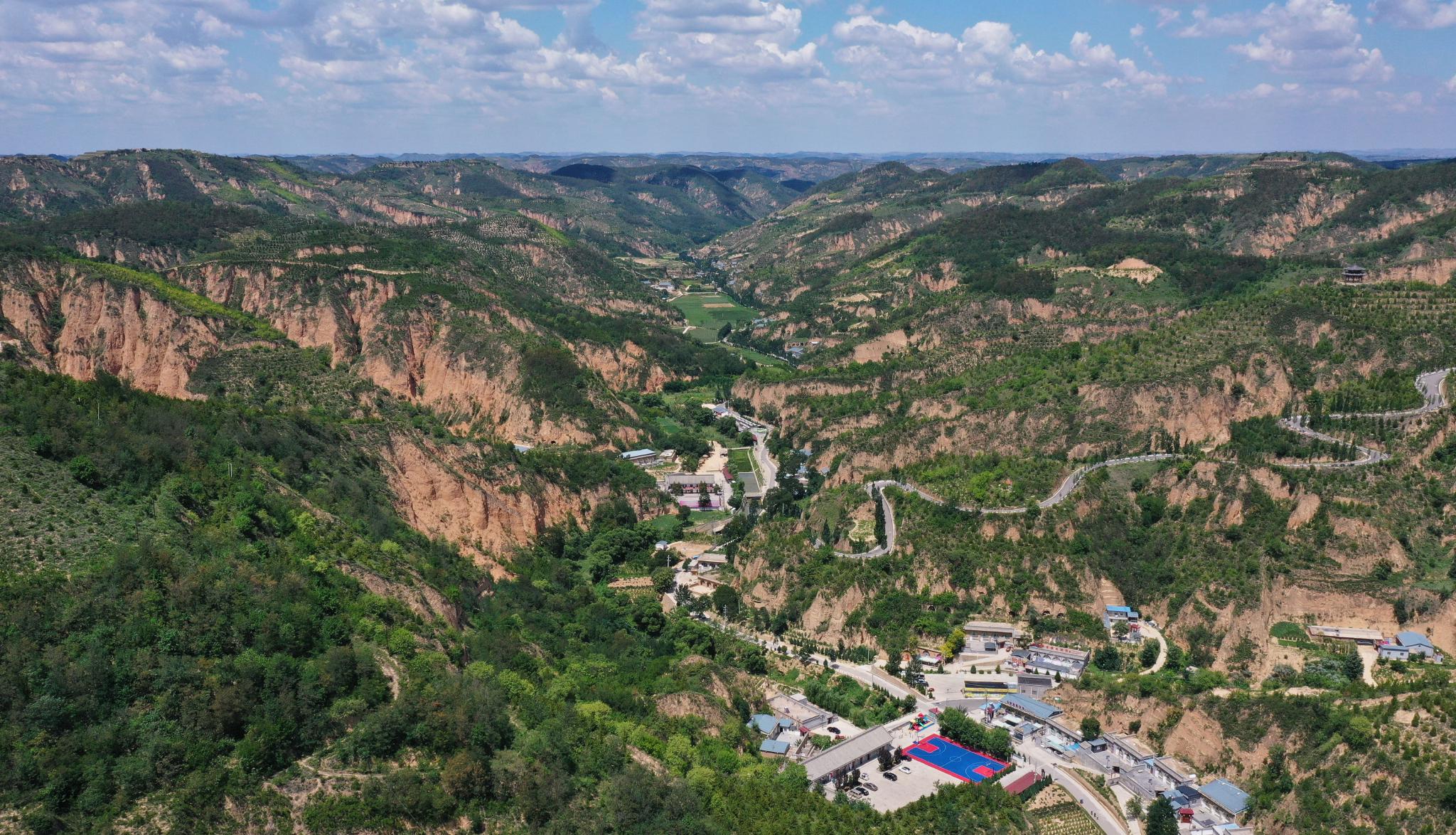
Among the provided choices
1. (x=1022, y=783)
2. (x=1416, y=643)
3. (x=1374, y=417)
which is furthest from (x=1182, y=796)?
(x=1374, y=417)

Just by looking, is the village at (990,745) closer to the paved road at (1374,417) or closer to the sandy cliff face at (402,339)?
the paved road at (1374,417)

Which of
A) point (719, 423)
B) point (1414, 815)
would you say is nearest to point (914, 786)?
point (1414, 815)

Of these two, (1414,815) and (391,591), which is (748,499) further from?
(1414,815)

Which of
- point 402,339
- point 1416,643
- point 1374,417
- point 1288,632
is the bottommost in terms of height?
point 1288,632

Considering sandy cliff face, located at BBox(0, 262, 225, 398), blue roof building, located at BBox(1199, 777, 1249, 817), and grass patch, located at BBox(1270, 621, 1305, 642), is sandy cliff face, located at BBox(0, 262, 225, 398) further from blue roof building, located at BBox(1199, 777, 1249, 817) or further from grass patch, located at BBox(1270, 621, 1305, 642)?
grass patch, located at BBox(1270, 621, 1305, 642)

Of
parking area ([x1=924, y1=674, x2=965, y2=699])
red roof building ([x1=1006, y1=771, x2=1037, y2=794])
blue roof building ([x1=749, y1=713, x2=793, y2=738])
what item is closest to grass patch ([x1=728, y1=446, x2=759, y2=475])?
parking area ([x1=924, y1=674, x2=965, y2=699])

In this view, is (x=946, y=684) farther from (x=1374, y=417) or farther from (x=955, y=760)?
(x=1374, y=417)
